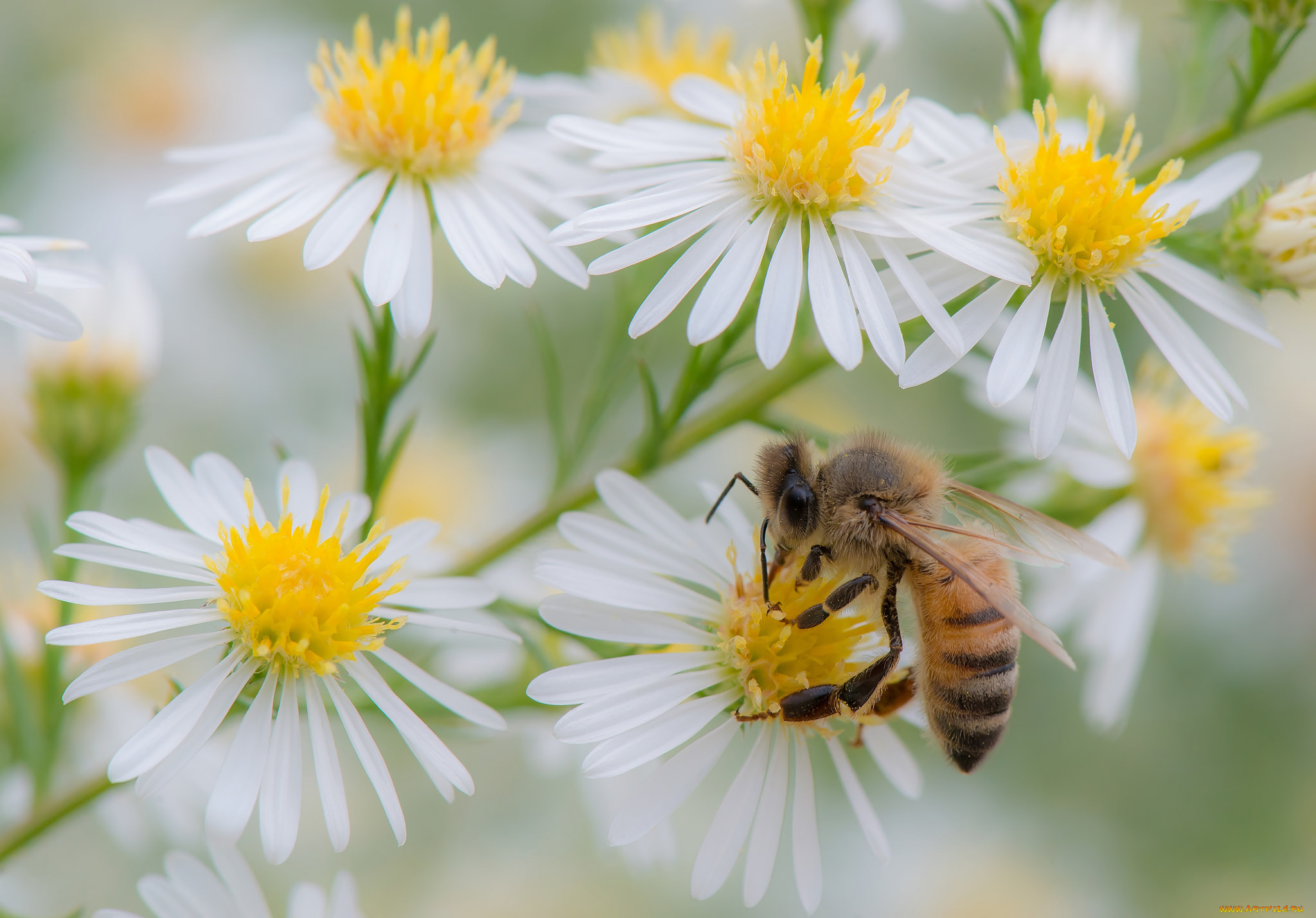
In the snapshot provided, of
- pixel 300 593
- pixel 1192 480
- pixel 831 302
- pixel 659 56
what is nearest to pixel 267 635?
pixel 300 593

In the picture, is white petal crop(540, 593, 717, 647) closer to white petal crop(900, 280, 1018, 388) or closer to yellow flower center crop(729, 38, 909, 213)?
white petal crop(900, 280, 1018, 388)

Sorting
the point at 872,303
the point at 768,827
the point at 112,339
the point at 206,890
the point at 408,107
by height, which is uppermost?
the point at 408,107

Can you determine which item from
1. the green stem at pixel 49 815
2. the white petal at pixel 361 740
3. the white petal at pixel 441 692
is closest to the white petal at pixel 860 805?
the white petal at pixel 441 692

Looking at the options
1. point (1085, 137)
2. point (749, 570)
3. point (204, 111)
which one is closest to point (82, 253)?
point (204, 111)

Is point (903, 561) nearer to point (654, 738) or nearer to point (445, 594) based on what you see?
point (654, 738)

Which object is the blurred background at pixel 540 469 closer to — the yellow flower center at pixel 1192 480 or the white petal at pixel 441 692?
the yellow flower center at pixel 1192 480

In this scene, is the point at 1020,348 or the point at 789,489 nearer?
the point at 1020,348

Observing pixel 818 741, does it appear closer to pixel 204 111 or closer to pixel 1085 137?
pixel 1085 137
